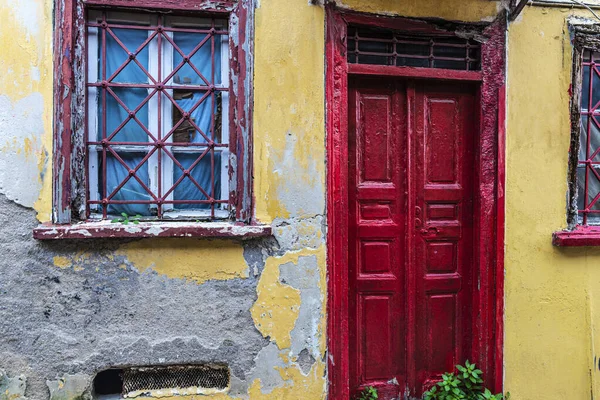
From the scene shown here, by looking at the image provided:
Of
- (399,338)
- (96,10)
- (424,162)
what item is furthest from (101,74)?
(399,338)

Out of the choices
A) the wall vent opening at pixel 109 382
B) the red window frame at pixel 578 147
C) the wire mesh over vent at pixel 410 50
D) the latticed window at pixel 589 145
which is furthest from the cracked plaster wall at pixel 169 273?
the latticed window at pixel 589 145

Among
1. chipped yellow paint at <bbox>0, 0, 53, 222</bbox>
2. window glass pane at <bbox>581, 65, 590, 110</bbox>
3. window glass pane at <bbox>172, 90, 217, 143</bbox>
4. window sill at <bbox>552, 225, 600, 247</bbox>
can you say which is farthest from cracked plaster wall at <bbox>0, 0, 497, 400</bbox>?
window sill at <bbox>552, 225, 600, 247</bbox>

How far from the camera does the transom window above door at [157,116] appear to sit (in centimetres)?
273

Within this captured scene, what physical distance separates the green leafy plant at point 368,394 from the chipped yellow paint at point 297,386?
14.1 inches

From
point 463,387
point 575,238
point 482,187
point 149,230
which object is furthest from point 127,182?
point 575,238

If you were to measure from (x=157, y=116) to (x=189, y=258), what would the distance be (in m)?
1.00

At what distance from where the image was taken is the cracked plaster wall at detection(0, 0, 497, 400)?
2.58 metres

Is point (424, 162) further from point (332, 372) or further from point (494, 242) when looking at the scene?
point (332, 372)

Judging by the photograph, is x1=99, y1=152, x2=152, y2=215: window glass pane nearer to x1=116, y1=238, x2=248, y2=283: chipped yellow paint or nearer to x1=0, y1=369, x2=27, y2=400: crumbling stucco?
x1=116, y1=238, x2=248, y2=283: chipped yellow paint

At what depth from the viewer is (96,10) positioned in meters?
2.72

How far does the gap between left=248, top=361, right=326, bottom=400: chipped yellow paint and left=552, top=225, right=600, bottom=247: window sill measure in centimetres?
202

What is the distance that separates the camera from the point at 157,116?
9.16ft

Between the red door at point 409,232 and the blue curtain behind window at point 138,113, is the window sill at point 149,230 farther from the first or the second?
the red door at point 409,232

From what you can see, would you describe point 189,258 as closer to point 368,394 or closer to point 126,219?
point 126,219
